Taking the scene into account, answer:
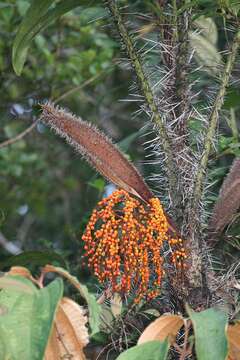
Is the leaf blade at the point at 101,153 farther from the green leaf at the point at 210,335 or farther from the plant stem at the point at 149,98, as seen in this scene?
the green leaf at the point at 210,335

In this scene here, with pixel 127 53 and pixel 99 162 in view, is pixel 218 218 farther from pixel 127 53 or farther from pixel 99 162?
pixel 127 53

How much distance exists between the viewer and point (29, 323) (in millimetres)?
1095

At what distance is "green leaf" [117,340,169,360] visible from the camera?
113cm

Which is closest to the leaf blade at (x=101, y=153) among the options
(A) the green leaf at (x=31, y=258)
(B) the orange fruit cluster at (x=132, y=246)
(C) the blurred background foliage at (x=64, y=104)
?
(B) the orange fruit cluster at (x=132, y=246)

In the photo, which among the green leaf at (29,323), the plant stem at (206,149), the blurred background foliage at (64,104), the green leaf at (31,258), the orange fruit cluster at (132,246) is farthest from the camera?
the blurred background foliage at (64,104)

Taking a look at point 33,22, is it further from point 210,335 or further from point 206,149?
point 210,335

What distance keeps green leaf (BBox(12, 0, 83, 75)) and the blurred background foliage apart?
0.92 ft

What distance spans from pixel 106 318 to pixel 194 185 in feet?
1.05

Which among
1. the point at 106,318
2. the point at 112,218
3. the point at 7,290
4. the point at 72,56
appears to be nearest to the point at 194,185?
the point at 112,218

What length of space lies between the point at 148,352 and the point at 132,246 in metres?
0.28

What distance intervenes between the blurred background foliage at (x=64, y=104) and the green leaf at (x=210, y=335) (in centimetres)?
87

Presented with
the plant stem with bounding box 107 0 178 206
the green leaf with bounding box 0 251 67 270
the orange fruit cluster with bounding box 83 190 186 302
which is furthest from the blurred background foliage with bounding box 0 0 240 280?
the orange fruit cluster with bounding box 83 190 186 302

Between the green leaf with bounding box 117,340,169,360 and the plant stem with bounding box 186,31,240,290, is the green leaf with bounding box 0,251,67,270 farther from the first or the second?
the green leaf with bounding box 117,340,169,360

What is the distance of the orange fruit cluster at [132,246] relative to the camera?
1.38 meters
